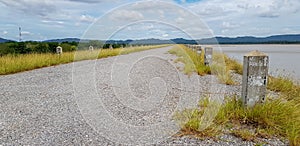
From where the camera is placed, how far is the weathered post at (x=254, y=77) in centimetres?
379

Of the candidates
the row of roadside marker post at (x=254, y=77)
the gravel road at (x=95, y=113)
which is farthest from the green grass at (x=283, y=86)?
the row of roadside marker post at (x=254, y=77)

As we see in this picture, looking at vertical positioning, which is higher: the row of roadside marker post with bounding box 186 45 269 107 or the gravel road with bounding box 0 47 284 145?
the row of roadside marker post with bounding box 186 45 269 107

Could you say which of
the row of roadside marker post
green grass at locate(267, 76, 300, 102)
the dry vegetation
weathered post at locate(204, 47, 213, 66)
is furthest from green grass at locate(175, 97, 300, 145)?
weathered post at locate(204, 47, 213, 66)

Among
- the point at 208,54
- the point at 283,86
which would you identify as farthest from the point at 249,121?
the point at 208,54

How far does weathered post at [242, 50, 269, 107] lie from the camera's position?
379cm

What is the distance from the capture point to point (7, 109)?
461 centimetres

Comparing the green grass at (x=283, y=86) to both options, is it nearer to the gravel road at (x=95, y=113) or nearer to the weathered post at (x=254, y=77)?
the gravel road at (x=95, y=113)

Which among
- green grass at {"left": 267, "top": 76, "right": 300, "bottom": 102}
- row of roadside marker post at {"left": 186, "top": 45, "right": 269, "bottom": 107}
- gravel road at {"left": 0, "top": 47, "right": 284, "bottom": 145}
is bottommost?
gravel road at {"left": 0, "top": 47, "right": 284, "bottom": 145}

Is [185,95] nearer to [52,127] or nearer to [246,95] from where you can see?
[246,95]

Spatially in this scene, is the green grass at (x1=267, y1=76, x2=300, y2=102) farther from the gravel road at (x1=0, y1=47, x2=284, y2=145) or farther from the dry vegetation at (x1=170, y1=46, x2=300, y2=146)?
the dry vegetation at (x1=170, y1=46, x2=300, y2=146)

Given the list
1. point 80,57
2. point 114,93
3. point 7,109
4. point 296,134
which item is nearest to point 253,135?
point 296,134

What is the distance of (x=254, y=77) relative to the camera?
12.5 ft

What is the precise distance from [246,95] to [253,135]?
0.81 metres

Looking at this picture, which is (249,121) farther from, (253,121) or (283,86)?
(283,86)
